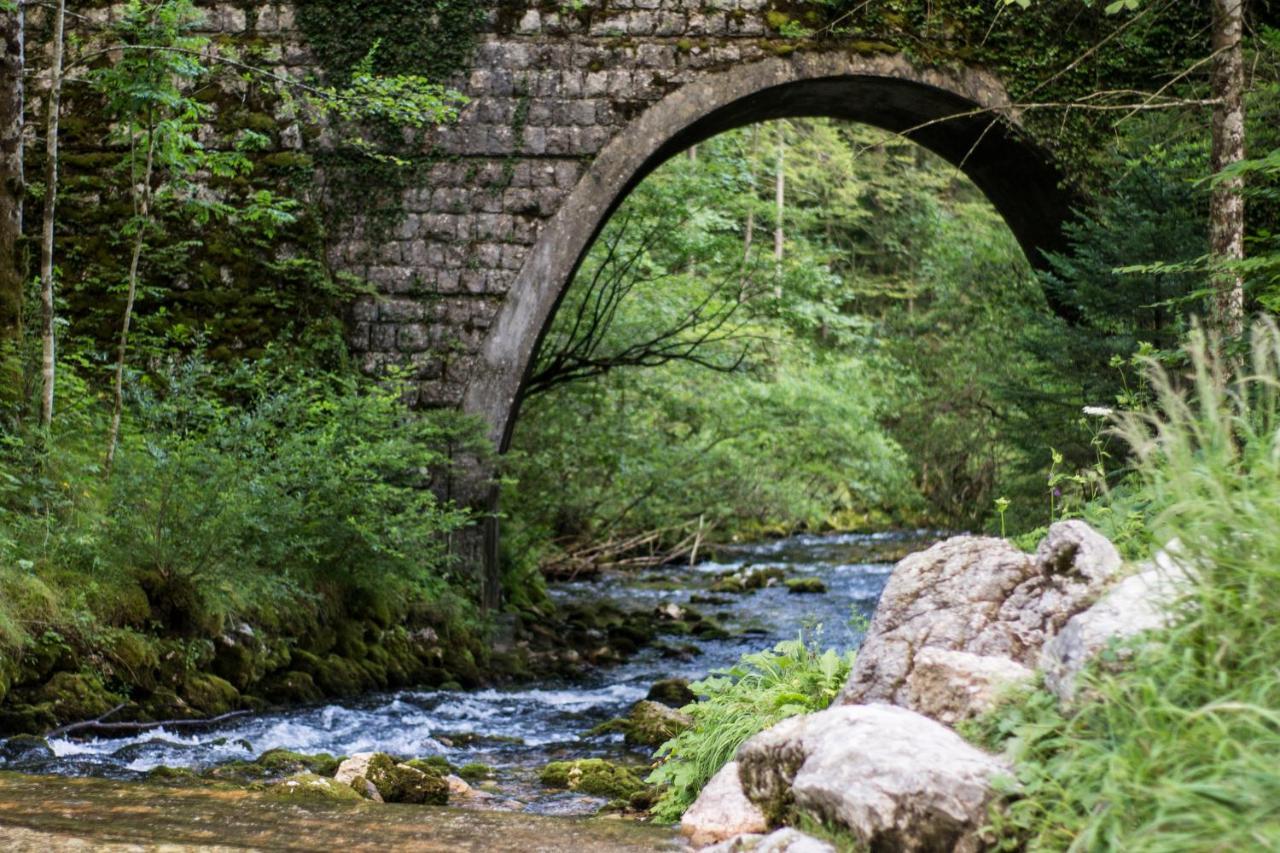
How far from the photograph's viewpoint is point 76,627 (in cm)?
513

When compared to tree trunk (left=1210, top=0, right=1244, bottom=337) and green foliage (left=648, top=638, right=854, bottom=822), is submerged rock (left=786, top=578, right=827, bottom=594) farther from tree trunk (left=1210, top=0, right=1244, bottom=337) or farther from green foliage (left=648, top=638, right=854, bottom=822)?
green foliage (left=648, top=638, right=854, bottom=822)

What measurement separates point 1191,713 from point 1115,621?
49cm

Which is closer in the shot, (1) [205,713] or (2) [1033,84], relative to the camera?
(1) [205,713]

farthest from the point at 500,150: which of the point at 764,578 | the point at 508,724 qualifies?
the point at 764,578

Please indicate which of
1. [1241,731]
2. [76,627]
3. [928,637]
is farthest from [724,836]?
[76,627]

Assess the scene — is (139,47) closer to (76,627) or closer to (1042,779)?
(76,627)

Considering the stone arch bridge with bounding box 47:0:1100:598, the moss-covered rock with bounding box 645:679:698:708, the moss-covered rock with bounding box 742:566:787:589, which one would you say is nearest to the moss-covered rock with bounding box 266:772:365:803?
the moss-covered rock with bounding box 645:679:698:708

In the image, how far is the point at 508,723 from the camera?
6402 mm

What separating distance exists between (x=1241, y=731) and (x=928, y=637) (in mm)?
1116

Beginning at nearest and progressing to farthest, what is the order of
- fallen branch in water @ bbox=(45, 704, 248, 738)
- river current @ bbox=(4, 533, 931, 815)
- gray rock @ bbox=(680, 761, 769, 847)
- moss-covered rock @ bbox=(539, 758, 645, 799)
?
1. gray rock @ bbox=(680, 761, 769, 847)
2. moss-covered rock @ bbox=(539, 758, 645, 799)
3. river current @ bbox=(4, 533, 931, 815)
4. fallen branch in water @ bbox=(45, 704, 248, 738)

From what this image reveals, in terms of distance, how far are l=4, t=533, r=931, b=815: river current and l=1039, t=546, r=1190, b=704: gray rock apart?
1151 millimetres

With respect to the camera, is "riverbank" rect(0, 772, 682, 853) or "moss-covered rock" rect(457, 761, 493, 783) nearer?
"riverbank" rect(0, 772, 682, 853)

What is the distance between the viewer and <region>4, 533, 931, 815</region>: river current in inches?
182

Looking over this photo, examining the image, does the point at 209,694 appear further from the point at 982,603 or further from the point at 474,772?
the point at 982,603
